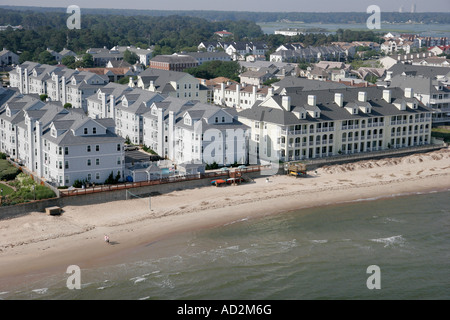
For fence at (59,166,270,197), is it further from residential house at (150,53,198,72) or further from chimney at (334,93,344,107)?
residential house at (150,53,198,72)

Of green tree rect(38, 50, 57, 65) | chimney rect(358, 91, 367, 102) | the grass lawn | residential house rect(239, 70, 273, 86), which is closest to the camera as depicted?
the grass lawn

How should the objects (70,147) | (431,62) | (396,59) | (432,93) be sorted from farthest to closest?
1. (396,59)
2. (431,62)
3. (432,93)
4. (70,147)

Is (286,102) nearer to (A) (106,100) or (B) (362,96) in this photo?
(B) (362,96)

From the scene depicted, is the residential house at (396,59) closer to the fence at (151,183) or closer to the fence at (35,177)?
the fence at (151,183)

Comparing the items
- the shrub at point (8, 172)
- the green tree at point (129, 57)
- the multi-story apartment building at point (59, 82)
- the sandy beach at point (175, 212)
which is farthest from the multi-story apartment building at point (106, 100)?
the green tree at point (129, 57)

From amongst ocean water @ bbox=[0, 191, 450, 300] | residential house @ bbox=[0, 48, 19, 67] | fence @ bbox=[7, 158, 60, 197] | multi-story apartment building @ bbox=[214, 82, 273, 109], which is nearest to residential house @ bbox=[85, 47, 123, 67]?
residential house @ bbox=[0, 48, 19, 67]

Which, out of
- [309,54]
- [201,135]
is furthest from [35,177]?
[309,54]
